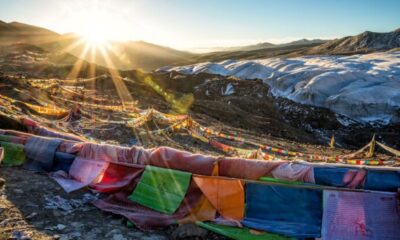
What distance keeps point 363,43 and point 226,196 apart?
6426 cm

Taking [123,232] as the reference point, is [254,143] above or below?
below

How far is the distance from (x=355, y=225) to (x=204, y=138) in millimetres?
10302

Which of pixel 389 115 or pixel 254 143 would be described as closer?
pixel 254 143

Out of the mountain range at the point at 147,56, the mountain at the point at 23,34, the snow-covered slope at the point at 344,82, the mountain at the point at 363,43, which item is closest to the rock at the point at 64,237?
the snow-covered slope at the point at 344,82

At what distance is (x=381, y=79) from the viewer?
31.2 metres

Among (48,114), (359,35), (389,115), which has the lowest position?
(389,115)

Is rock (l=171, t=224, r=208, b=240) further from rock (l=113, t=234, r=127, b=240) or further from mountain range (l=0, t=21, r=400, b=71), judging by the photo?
mountain range (l=0, t=21, r=400, b=71)

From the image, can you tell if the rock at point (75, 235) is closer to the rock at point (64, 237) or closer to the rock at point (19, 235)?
the rock at point (64, 237)

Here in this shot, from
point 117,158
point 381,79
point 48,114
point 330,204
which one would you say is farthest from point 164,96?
point 330,204

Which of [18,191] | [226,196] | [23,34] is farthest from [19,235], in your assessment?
[23,34]

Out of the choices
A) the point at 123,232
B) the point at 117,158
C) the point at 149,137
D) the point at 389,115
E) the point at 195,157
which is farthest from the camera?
the point at 389,115

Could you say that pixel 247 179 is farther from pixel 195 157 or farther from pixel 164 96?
pixel 164 96

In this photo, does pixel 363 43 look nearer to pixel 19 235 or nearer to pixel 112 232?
pixel 112 232

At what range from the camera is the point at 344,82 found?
3209 cm
